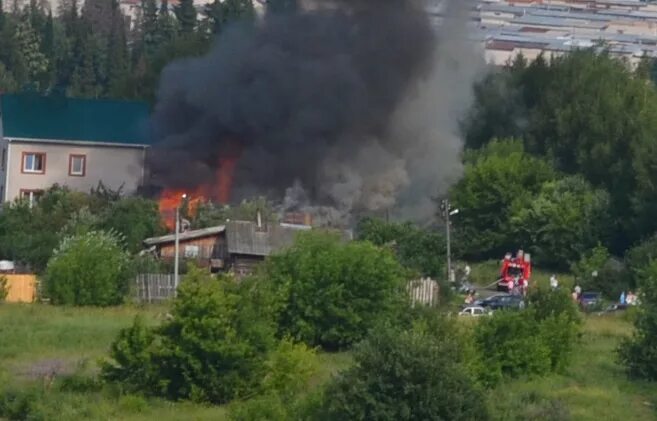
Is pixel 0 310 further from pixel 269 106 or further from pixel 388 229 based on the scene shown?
pixel 269 106

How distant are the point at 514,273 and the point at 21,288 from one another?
46.1 ft

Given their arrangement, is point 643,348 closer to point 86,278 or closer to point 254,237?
point 86,278

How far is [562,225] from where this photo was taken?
176 feet

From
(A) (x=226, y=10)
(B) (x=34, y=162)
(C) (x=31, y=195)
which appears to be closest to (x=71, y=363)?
(C) (x=31, y=195)

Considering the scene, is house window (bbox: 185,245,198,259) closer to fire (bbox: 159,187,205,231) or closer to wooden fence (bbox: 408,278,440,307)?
fire (bbox: 159,187,205,231)

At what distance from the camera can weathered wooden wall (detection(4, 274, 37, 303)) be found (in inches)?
1650

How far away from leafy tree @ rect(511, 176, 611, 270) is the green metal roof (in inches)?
467

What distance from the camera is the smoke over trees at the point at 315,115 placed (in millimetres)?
54438

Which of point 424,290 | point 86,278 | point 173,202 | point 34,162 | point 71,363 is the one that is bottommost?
point 71,363

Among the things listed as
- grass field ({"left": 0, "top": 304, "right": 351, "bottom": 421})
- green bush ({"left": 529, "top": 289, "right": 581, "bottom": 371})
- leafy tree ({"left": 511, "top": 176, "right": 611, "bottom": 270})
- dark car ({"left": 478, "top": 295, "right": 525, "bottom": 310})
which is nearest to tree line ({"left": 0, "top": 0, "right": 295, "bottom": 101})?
leafy tree ({"left": 511, "top": 176, "right": 611, "bottom": 270})

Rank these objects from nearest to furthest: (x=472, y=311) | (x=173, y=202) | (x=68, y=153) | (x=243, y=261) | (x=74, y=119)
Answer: (x=472, y=311) < (x=243, y=261) < (x=173, y=202) < (x=68, y=153) < (x=74, y=119)

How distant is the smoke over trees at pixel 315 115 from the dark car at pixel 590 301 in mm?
8130

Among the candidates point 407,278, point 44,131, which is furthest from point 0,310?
point 44,131

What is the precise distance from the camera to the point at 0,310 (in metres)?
37.4
